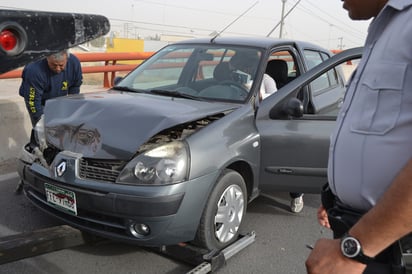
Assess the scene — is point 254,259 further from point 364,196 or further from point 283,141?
point 364,196

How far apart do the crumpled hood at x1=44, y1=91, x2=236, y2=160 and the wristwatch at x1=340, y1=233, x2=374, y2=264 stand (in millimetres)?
1741

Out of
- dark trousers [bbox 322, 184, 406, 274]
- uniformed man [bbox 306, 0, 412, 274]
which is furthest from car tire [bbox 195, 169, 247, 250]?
uniformed man [bbox 306, 0, 412, 274]

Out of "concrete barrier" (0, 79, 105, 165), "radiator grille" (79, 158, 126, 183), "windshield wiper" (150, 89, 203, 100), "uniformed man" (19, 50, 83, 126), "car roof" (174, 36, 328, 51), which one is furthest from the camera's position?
"concrete barrier" (0, 79, 105, 165)

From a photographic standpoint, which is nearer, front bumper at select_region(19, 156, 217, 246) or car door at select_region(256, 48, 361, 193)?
front bumper at select_region(19, 156, 217, 246)

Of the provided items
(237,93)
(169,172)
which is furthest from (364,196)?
(237,93)

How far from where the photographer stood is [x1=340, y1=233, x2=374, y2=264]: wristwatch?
3.86 ft

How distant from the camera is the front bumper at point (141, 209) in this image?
2.64 meters

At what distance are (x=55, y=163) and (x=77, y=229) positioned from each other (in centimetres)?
49

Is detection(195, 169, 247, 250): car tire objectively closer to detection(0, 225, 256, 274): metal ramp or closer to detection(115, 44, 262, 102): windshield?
detection(0, 225, 256, 274): metal ramp

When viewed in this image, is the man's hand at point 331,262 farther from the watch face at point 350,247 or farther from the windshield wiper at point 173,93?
the windshield wiper at point 173,93

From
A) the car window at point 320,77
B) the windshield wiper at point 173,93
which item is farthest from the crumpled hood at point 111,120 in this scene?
the car window at point 320,77

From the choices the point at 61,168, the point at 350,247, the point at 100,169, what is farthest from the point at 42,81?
the point at 350,247

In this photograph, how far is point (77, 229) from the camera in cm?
286

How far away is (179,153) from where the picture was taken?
8.98ft
